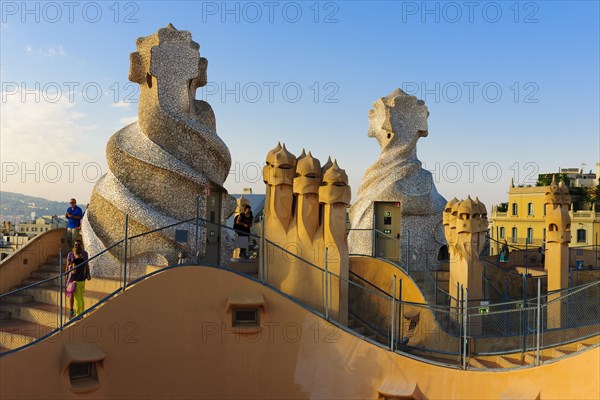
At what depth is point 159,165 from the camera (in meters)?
11.2

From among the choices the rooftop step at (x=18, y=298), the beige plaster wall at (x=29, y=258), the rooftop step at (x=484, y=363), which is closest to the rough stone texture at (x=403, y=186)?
the rooftop step at (x=484, y=363)

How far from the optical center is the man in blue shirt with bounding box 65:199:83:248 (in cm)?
1195

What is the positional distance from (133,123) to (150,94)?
0.73 metres

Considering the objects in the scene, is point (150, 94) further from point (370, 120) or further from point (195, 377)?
point (370, 120)

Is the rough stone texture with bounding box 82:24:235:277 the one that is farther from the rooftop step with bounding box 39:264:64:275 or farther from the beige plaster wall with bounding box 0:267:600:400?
the beige plaster wall with bounding box 0:267:600:400

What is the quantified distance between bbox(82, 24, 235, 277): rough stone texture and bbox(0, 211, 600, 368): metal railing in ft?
0.67

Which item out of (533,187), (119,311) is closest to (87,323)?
(119,311)

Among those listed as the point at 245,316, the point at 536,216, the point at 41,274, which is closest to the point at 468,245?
the point at 245,316

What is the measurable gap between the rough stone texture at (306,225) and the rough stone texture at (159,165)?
210 cm

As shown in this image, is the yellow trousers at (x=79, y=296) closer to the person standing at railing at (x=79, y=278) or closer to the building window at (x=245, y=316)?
the person standing at railing at (x=79, y=278)

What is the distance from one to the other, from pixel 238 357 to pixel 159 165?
419 centimetres

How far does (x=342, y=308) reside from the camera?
10.1 meters

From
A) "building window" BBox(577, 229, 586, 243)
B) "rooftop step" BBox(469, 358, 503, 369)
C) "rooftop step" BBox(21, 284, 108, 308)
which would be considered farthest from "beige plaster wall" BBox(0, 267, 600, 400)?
"building window" BBox(577, 229, 586, 243)

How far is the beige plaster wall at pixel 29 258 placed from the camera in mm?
10984
